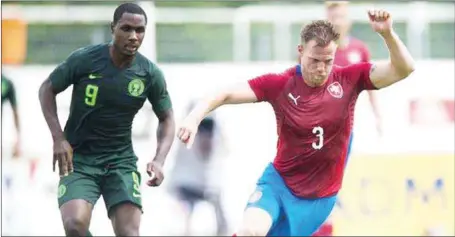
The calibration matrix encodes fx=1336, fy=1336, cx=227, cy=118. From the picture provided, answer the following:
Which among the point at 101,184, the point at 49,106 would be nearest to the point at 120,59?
the point at 49,106

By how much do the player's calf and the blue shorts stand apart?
12 centimetres

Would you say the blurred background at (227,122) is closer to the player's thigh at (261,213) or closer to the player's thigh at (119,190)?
the player's thigh at (119,190)

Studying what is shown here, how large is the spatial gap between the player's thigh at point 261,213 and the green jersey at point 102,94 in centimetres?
105

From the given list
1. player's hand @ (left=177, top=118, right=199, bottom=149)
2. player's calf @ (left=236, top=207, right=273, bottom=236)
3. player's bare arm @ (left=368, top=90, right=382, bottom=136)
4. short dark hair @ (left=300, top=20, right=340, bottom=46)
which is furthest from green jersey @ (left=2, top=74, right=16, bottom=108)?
player's hand @ (left=177, top=118, right=199, bottom=149)

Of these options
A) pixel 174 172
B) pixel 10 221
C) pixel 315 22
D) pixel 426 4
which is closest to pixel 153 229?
pixel 174 172

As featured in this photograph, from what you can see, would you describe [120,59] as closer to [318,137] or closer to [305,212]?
[318,137]

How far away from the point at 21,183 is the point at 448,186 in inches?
173

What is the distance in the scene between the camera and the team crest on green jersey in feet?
32.0

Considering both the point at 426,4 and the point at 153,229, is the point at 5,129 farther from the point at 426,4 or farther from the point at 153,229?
the point at 426,4

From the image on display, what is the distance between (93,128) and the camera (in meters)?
9.80

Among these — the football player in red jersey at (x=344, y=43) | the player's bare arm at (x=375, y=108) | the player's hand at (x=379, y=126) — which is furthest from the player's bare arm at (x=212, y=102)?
the player's hand at (x=379, y=126)

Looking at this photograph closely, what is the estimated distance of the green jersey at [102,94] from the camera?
969 centimetres

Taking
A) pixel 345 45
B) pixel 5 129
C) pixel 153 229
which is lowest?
pixel 153 229

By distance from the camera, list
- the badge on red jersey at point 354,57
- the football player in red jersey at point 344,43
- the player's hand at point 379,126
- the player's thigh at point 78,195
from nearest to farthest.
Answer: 1. the player's thigh at point 78,195
2. the football player in red jersey at point 344,43
3. the badge on red jersey at point 354,57
4. the player's hand at point 379,126
